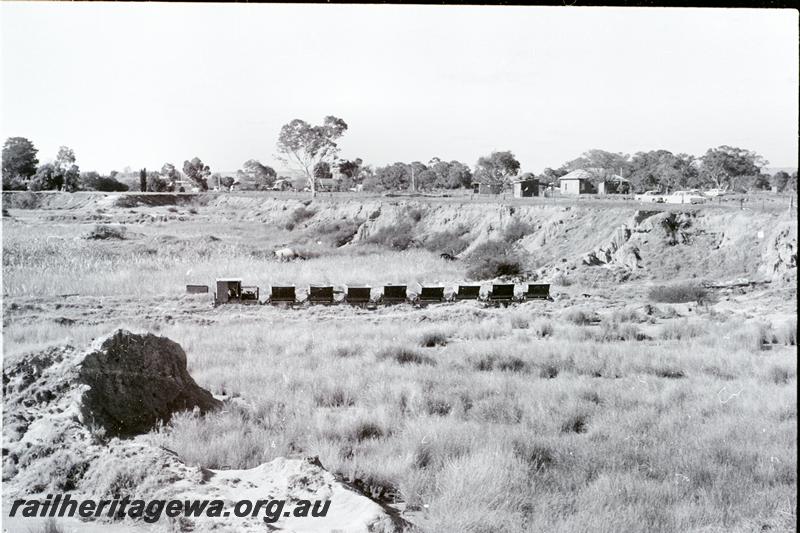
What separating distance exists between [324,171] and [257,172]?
188cm

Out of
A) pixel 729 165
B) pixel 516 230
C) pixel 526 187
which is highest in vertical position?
pixel 729 165

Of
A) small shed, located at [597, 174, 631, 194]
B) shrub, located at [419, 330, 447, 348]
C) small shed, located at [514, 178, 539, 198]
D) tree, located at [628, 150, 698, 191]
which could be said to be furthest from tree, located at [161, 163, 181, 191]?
small shed, located at [597, 174, 631, 194]

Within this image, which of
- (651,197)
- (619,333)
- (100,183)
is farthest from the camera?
(651,197)

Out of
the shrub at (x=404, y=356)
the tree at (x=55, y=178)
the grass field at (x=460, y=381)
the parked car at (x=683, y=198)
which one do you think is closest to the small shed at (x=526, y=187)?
the parked car at (x=683, y=198)

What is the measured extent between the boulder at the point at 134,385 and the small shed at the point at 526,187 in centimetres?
1008

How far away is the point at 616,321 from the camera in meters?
11.1

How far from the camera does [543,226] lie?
43.3 feet

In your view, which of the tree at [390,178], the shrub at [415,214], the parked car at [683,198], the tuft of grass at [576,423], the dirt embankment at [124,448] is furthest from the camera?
the parked car at [683,198]

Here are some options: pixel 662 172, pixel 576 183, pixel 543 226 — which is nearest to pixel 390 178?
pixel 543 226

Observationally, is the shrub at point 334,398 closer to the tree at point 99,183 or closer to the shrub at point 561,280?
the tree at point 99,183

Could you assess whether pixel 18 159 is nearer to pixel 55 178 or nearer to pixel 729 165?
pixel 55 178

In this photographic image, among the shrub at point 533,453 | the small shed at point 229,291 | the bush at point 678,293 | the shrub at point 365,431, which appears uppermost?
the small shed at point 229,291

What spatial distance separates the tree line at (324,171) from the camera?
874cm

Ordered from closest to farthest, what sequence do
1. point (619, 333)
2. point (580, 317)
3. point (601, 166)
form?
1. point (619, 333)
2. point (580, 317)
3. point (601, 166)
